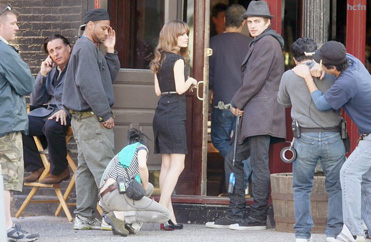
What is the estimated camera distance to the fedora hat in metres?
8.73

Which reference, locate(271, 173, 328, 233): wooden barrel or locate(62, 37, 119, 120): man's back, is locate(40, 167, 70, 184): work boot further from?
locate(271, 173, 328, 233): wooden barrel

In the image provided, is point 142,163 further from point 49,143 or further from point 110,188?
point 49,143

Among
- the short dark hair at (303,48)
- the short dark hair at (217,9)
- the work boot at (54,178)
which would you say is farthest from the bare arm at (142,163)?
the short dark hair at (217,9)

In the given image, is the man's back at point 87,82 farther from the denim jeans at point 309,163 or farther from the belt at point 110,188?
the denim jeans at point 309,163

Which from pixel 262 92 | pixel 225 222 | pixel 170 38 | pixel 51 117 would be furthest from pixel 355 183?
pixel 51 117

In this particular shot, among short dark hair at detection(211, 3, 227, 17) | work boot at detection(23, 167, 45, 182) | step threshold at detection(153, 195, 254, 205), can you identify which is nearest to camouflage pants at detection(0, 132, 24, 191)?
work boot at detection(23, 167, 45, 182)

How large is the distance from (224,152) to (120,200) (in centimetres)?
195

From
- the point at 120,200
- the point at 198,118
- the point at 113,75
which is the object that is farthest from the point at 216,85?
the point at 120,200

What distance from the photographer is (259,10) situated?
875cm

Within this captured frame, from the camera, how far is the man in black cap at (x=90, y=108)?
8469 mm

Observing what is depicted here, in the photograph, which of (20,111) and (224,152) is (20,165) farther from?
(224,152)

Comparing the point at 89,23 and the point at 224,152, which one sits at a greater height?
the point at 89,23

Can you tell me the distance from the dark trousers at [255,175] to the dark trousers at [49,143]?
6.09ft

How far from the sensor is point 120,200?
8125mm
